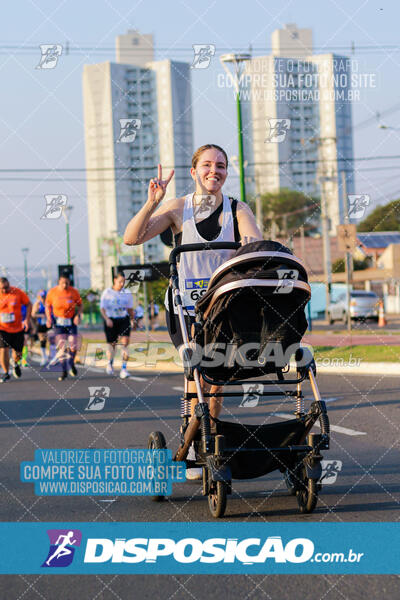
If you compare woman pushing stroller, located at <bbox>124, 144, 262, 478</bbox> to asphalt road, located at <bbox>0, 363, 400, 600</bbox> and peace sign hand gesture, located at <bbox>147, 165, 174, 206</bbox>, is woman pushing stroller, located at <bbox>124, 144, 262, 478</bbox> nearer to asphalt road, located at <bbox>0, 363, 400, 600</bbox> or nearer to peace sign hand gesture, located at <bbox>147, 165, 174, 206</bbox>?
peace sign hand gesture, located at <bbox>147, 165, 174, 206</bbox>

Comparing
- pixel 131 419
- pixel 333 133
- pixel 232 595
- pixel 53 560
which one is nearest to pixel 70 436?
pixel 131 419

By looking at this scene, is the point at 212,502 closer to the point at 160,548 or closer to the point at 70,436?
the point at 160,548

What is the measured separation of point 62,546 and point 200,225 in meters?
2.04

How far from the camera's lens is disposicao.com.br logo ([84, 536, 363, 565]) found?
404 centimetres

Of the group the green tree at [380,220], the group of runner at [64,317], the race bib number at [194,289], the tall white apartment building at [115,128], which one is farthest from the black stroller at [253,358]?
the tall white apartment building at [115,128]

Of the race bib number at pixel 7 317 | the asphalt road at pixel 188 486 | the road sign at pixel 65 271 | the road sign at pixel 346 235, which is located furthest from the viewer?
the road sign at pixel 346 235

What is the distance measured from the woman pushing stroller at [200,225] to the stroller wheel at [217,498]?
714mm

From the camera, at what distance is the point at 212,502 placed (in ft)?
15.7

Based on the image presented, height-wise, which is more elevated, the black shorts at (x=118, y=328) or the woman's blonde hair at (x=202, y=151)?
the woman's blonde hair at (x=202, y=151)

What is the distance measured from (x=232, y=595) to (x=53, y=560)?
966 mm

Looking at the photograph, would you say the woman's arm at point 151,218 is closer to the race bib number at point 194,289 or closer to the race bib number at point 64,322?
the race bib number at point 194,289

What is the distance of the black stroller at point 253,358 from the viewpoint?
15.1 ft

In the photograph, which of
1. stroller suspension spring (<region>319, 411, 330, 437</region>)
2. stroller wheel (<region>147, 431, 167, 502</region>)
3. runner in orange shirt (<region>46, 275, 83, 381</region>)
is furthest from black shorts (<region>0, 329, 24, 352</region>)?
stroller suspension spring (<region>319, 411, 330, 437</region>)

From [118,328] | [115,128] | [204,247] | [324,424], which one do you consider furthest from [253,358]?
[115,128]
